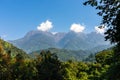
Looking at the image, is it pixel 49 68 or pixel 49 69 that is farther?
pixel 49 68

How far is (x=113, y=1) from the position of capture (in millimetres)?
21719

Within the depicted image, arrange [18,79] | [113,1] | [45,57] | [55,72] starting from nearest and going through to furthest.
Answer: [113,1] → [55,72] → [45,57] → [18,79]

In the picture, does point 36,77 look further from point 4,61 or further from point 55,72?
point 4,61

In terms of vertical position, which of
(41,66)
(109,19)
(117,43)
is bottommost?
(117,43)

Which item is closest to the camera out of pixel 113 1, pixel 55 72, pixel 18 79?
pixel 113 1

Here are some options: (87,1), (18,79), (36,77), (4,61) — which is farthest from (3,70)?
(87,1)

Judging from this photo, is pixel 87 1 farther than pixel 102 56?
No

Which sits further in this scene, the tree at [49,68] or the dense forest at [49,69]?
the tree at [49,68]

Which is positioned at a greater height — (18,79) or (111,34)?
(18,79)

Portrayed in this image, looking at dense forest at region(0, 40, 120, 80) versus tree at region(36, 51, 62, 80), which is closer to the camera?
dense forest at region(0, 40, 120, 80)

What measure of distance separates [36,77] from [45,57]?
6522mm

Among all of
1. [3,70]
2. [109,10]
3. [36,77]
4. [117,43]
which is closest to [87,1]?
[109,10]

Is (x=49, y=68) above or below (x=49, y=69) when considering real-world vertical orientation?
above

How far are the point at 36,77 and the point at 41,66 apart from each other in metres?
4.33
